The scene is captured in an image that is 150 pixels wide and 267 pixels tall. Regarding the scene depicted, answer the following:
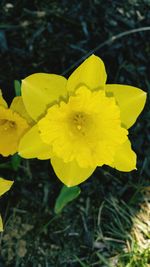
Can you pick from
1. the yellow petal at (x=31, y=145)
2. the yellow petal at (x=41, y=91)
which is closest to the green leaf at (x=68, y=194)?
the yellow petal at (x=31, y=145)

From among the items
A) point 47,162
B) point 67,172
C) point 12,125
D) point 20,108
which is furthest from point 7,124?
point 47,162

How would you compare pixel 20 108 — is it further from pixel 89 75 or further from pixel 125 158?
pixel 125 158

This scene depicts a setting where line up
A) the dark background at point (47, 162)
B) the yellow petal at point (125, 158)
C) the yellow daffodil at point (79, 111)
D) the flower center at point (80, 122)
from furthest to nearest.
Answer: the dark background at point (47, 162) < the flower center at point (80, 122) < the yellow petal at point (125, 158) < the yellow daffodil at point (79, 111)

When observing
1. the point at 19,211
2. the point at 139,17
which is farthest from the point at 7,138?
the point at 139,17

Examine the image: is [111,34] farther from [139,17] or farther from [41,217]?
[41,217]

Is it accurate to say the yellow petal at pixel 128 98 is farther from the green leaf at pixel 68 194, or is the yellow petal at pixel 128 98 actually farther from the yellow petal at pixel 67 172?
the green leaf at pixel 68 194

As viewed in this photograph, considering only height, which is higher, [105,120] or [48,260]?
[105,120]

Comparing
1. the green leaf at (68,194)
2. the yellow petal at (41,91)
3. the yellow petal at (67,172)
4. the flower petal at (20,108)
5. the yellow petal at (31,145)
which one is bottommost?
the green leaf at (68,194)
